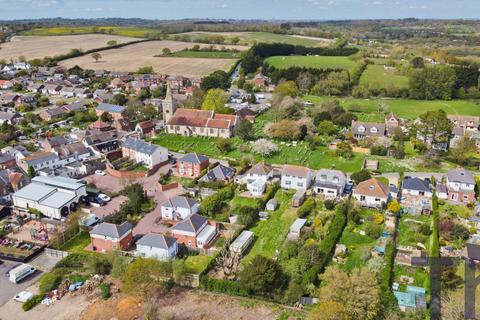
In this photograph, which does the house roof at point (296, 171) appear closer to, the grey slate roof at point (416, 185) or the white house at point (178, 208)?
the grey slate roof at point (416, 185)

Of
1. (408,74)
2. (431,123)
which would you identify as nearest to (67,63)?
(408,74)

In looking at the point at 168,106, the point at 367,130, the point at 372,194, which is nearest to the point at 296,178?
the point at 372,194

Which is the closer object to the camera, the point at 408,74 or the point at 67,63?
the point at 408,74

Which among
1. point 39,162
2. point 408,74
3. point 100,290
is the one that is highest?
point 408,74

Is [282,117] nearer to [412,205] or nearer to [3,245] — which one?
[412,205]

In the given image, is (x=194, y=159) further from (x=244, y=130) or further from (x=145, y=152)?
(x=244, y=130)

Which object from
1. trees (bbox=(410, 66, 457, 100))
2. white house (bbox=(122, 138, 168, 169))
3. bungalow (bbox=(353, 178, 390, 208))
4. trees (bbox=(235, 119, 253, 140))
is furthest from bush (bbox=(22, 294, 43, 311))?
trees (bbox=(410, 66, 457, 100))

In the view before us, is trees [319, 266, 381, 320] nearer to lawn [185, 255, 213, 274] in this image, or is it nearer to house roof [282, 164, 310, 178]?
lawn [185, 255, 213, 274]
